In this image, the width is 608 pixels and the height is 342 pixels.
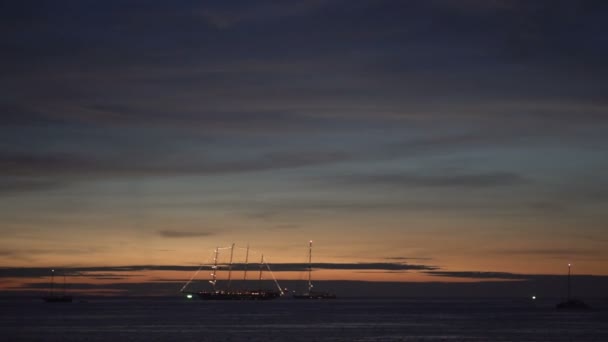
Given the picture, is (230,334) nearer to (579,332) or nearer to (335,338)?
(335,338)

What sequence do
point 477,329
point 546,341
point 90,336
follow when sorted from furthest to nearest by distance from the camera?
1. point 477,329
2. point 90,336
3. point 546,341

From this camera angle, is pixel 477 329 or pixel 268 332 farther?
pixel 477 329

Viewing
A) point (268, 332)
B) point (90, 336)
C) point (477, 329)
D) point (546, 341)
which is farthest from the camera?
point (477, 329)

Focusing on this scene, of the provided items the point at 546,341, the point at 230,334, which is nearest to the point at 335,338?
the point at 230,334

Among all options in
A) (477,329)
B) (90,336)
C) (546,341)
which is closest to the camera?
(546,341)

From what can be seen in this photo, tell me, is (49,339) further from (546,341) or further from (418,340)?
(546,341)

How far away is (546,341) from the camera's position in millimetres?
112438

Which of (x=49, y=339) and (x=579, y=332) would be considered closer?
(x=49, y=339)

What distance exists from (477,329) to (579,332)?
48.5 ft

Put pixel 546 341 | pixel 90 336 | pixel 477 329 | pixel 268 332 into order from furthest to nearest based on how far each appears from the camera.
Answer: pixel 477 329
pixel 268 332
pixel 90 336
pixel 546 341

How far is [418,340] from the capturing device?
114 meters

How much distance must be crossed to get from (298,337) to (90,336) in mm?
27071

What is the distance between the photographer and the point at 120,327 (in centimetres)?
14638

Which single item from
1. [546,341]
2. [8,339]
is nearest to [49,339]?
[8,339]
